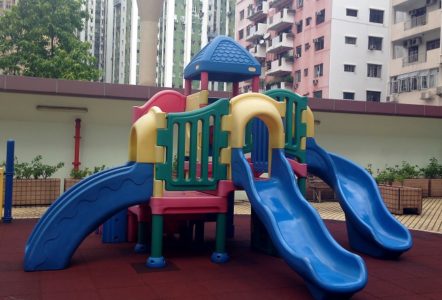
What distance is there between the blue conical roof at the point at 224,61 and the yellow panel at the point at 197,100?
1.38ft

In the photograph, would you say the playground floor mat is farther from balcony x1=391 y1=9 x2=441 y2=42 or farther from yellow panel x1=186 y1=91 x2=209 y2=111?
balcony x1=391 y1=9 x2=441 y2=42

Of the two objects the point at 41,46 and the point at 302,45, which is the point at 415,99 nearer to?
the point at 302,45

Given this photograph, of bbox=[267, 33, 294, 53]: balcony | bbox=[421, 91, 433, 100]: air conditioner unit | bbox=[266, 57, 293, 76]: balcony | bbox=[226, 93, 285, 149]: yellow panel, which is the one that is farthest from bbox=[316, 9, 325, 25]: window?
bbox=[226, 93, 285, 149]: yellow panel

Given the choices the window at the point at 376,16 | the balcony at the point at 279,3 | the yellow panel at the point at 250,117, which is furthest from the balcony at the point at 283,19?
the yellow panel at the point at 250,117

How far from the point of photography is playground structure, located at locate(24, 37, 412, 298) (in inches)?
242

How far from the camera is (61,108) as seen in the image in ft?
45.6

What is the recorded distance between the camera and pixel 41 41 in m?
26.2

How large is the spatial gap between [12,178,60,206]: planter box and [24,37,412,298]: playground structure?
199 inches

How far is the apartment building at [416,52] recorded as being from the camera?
30462mm

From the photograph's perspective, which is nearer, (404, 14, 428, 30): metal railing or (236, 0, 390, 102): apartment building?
(404, 14, 428, 30): metal railing

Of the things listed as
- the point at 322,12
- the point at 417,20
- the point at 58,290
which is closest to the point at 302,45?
the point at 322,12

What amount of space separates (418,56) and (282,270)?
29.3 meters

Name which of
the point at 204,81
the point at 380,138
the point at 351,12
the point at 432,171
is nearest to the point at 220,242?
the point at 204,81

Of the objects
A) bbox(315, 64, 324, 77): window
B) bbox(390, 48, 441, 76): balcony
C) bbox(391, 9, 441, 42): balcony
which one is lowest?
bbox(390, 48, 441, 76): balcony
